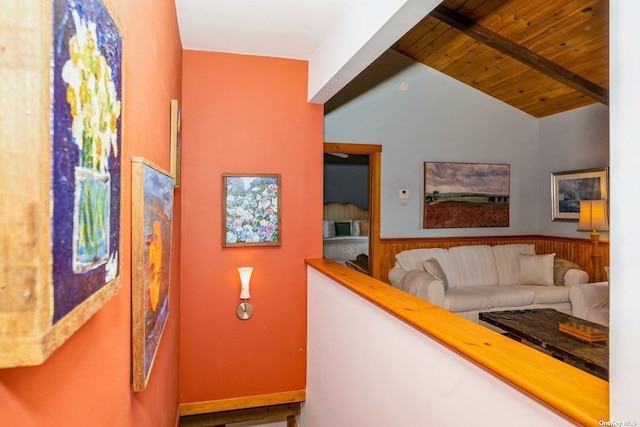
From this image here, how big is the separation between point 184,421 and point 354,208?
6.82 metres

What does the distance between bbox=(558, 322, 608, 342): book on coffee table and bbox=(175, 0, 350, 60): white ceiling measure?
259cm

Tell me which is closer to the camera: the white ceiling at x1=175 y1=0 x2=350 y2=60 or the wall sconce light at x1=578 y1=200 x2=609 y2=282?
the white ceiling at x1=175 y1=0 x2=350 y2=60

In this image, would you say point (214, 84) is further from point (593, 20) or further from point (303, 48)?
point (593, 20)

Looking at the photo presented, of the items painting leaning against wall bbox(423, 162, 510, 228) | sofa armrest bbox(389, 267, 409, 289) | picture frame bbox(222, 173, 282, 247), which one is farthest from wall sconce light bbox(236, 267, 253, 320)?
painting leaning against wall bbox(423, 162, 510, 228)

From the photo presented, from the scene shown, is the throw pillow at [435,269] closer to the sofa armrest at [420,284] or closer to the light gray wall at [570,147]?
the sofa armrest at [420,284]

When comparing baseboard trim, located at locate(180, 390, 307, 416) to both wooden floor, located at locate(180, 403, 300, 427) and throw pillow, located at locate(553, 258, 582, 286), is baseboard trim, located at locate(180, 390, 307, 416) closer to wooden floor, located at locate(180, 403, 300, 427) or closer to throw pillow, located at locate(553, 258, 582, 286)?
wooden floor, located at locate(180, 403, 300, 427)

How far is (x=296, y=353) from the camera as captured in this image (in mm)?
3152

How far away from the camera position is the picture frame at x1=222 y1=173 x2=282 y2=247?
300cm

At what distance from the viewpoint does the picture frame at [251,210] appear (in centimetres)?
300

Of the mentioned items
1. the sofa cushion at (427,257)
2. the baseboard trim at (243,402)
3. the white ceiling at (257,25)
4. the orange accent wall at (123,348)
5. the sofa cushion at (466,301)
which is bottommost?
the baseboard trim at (243,402)

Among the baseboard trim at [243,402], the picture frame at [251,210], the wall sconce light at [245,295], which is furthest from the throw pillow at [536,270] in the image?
the wall sconce light at [245,295]

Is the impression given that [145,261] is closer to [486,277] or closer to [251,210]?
[251,210]

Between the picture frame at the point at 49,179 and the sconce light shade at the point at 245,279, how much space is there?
221 cm

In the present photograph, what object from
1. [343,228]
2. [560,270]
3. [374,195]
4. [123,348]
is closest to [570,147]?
[560,270]
